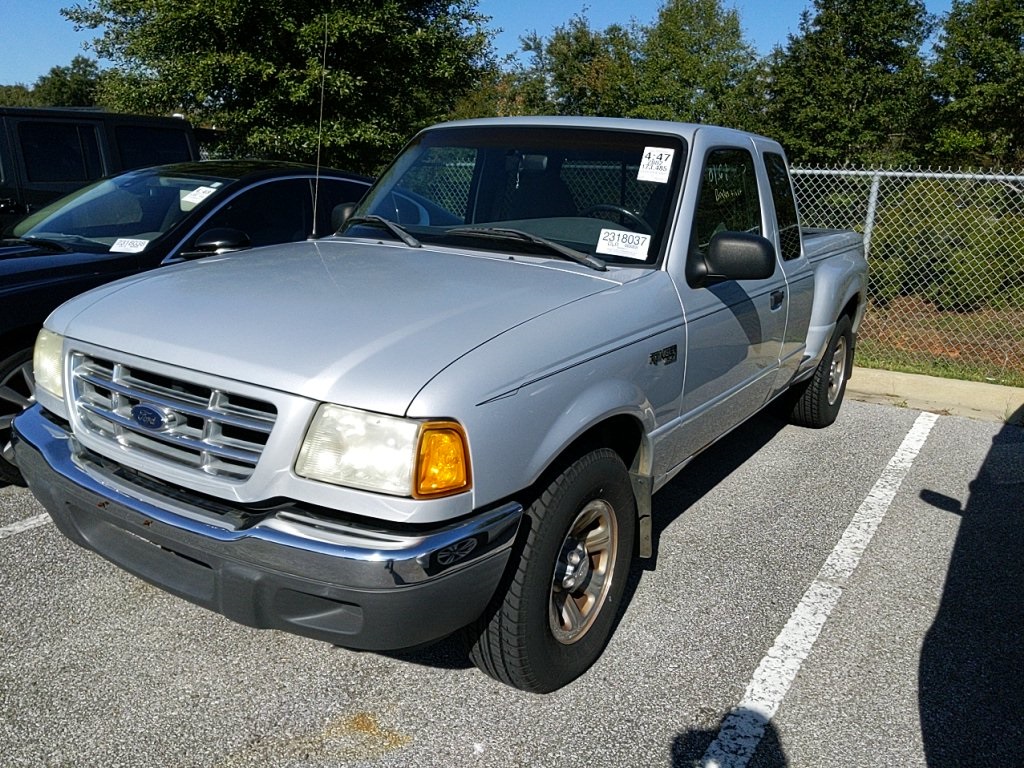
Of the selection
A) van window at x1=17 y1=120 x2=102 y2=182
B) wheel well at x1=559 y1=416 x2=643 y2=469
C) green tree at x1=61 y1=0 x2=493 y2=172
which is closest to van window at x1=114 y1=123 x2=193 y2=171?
van window at x1=17 y1=120 x2=102 y2=182

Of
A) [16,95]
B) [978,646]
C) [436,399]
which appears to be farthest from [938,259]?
[16,95]

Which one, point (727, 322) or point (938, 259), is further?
point (938, 259)

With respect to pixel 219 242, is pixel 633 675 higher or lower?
lower

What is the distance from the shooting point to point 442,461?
225 cm

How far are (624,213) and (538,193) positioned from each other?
410mm

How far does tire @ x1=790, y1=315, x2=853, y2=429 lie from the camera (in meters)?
5.70

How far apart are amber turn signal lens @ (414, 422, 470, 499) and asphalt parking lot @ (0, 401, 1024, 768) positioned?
2.96 ft

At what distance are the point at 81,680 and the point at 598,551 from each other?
178 cm

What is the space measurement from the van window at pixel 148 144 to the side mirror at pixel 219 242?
3938mm

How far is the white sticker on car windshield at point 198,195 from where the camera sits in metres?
5.06

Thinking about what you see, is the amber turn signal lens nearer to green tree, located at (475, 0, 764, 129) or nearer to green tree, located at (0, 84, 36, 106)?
green tree, located at (475, 0, 764, 129)

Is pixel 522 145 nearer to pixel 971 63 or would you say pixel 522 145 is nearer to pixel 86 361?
pixel 86 361

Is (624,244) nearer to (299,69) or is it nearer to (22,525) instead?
(22,525)

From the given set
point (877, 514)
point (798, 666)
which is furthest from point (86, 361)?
point (877, 514)
